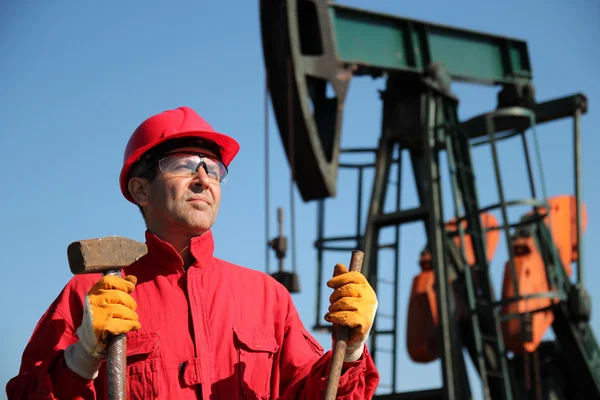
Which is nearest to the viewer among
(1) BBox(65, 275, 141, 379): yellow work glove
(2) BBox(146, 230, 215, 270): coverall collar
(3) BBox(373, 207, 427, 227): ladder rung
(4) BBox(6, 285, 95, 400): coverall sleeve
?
(1) BBox(65, 275, 141, 379): yellow work glove

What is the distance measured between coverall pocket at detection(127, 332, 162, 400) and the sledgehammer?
0.44 feet

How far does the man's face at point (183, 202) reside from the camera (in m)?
3.69

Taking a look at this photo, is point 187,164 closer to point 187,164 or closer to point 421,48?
point 187,164

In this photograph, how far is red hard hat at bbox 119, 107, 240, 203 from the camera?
3.79 metres

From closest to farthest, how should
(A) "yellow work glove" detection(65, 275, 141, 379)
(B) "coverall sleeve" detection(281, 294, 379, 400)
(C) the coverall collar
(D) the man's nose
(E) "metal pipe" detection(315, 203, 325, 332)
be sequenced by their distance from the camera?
(A) "yellow work glove" detection(65, 275, 141, 379), (B) "coverall sleeve" detection(281, 294, 379, 400), (C) the coverall collar, (D) the man's nose, (E) "metal pipe" detection(315, 203, 325, 332)

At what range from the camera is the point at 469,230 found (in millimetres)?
11727

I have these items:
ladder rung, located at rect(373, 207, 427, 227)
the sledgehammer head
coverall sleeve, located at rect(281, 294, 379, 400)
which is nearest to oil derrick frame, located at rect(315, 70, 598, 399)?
ladder rung, located at rect(373, 207, 427, 227)

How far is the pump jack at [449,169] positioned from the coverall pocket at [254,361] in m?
6.77

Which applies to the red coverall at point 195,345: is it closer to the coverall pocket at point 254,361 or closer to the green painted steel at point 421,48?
the coverall pocket at point 254,361

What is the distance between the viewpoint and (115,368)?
322 cm

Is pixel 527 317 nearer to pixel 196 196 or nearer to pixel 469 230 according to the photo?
pixel 469 230

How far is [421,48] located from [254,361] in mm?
8512

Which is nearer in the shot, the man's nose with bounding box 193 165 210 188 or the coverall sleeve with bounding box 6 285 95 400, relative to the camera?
the coverall sleeve with bounding box 6 285 95 400

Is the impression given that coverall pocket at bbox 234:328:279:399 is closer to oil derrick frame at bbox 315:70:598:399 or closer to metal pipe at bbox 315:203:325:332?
oil derrick frame at bbox 315:70:598:399
